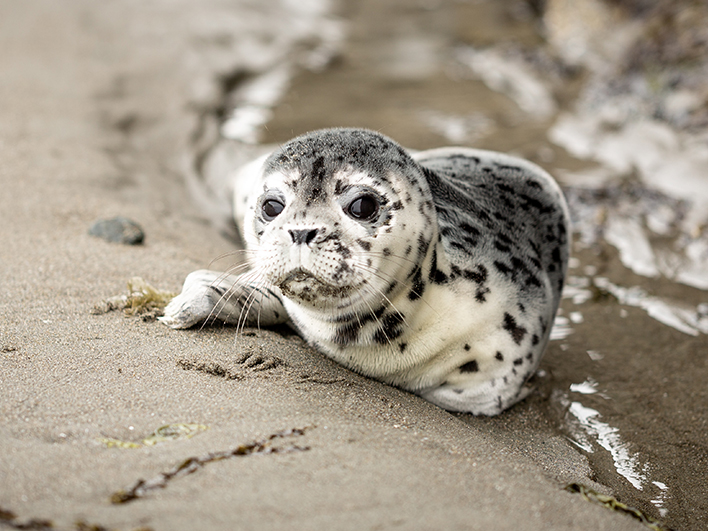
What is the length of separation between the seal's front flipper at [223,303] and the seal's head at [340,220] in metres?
0.43

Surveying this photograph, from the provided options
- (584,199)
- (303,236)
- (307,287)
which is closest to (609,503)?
(307,287)

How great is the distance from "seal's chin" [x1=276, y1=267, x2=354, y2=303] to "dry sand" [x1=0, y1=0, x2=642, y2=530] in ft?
1.38

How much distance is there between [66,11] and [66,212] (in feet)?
17.5

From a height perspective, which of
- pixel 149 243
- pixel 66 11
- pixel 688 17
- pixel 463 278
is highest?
pixel 688 17

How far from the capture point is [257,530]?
209 centimetres

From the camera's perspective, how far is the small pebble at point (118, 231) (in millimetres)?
4633

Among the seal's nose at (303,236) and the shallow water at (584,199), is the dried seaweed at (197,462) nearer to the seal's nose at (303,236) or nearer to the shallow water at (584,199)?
the seal's nose at (303,236)

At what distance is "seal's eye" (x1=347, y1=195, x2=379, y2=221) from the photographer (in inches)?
121

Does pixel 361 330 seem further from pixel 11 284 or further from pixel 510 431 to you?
pixel 11 284

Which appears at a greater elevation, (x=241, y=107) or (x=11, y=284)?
(x=241, y=107)

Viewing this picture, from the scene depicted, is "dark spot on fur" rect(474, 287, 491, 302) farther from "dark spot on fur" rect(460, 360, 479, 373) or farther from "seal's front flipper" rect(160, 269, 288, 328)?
"seal's front flipper" rect(160, 269, 288, 328)

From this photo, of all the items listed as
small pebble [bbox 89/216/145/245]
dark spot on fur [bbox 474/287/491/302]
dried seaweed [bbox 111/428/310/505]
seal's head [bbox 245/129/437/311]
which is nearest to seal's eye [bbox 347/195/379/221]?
seal's head [bbox 245/129/437/311]

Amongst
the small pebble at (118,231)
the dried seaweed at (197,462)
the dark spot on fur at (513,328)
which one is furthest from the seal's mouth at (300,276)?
the small pebble at (118,231)

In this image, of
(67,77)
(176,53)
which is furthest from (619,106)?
(67,77)
